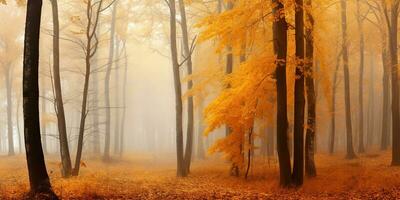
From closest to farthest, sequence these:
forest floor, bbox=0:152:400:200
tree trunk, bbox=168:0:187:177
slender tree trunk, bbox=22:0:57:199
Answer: slender tree trunk, bbox=22:0:57:199 → forest floor, bbox=0:152:400:200 → tree trunk, bbox=168:0:187:177

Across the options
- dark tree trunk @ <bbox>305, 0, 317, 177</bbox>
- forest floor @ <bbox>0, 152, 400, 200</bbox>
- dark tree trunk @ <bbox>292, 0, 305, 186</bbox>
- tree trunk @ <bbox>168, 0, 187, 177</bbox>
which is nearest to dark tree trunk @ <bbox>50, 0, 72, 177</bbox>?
forest floor @ <bbox>0, 152, 400, 200</bbox>

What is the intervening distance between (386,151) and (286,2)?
17950 millimetres

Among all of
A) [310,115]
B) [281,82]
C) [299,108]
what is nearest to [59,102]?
[281,82]

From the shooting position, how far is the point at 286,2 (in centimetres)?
1262

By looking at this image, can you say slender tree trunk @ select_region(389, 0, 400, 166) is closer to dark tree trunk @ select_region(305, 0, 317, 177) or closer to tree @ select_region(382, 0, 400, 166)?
tree @ select_region(382, 0, 400, 166)

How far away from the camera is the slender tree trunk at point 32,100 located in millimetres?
9031

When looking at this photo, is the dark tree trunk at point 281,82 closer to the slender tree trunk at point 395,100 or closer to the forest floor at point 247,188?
the forest floor at point 247,188

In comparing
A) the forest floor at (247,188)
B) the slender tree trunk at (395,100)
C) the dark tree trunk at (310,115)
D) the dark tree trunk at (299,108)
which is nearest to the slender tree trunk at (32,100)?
the forest floor at (247,188)

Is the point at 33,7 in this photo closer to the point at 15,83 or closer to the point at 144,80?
the point at 15,83

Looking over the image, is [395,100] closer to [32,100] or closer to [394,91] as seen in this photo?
[394,91]

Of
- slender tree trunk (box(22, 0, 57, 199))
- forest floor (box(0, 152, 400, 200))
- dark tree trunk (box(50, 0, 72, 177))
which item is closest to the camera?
slender tree trunk (box(22, 0, 57, 199))

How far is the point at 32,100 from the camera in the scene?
9.05 m

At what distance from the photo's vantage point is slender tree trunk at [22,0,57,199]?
903cm

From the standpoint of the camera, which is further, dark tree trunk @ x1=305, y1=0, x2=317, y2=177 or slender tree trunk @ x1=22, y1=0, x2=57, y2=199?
dark tree trunk @ x1=305, y1=0, x2=317, y2=177
